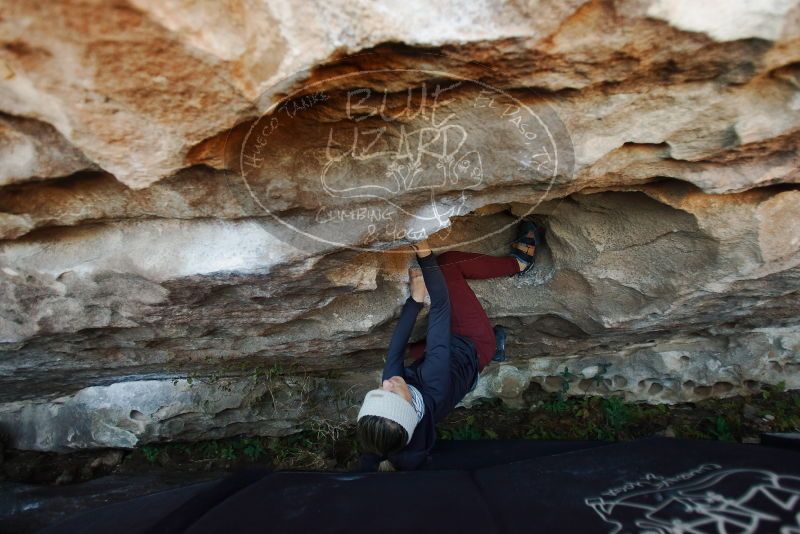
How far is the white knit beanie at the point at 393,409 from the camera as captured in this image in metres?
1.61

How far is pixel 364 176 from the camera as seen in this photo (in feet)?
4.45

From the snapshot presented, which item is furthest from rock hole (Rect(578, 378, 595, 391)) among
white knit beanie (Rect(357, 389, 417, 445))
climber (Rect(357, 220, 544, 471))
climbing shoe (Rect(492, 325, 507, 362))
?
white knit beanie (Rect(357, 389, 417, 445))

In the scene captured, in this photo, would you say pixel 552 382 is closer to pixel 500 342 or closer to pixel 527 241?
pixel 500 342

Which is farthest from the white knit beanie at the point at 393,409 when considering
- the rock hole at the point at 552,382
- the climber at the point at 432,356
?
the rock hole at the point at 552,382

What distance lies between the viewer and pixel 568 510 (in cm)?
120

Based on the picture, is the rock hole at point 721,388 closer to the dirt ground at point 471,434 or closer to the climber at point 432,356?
the dirt ground at point 471,434

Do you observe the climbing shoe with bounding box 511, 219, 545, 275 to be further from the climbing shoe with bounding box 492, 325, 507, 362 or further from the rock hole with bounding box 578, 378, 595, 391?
the rock hole with bounding box 578, 378, 595, 391

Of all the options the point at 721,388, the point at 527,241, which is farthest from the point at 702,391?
the point at 527,241

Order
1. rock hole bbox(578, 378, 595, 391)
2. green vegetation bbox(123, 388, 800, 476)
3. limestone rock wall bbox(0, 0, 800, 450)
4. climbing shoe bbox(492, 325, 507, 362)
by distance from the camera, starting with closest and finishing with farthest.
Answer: limestone rock wall bbox(0, 0, 800, 450) → climbing shoe bbox(492, 325, 507, 362) → green vegetation bbox(123, 388, 800, 476) → rock hole bbox(578, 378, 595, 391)

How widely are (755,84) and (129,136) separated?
4.56 feet

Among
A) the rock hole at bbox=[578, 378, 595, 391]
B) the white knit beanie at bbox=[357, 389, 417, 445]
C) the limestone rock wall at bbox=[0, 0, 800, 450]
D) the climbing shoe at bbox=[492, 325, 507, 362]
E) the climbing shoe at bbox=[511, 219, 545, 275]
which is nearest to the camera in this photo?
the limestone rock wall at bbox=[0, 0, 800, 450]

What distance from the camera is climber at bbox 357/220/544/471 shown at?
1.63 m

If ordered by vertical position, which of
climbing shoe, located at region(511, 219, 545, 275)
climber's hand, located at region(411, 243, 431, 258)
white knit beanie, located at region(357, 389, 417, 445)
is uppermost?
climbing shoe, located at region(511, 219, 545, 275)

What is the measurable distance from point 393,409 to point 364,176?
0.76 m
